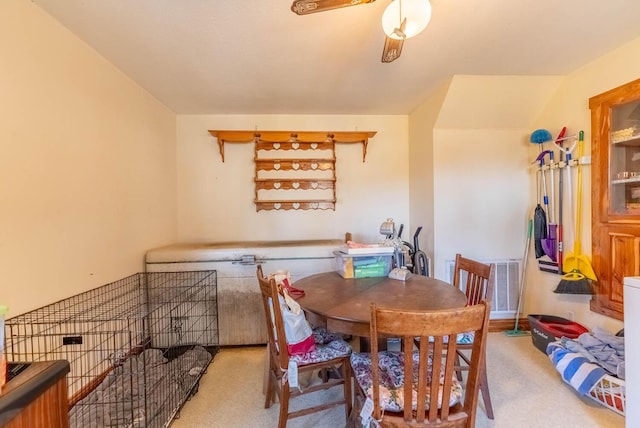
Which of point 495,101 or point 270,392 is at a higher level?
point 495,101

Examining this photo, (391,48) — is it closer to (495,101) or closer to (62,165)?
(495,101)

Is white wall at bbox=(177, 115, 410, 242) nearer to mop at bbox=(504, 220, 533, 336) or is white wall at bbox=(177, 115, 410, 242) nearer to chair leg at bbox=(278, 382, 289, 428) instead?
mop at bbox=(504, 220, 533, 336)

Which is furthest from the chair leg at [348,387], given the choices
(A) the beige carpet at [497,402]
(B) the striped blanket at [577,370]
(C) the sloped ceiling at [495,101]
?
(C) the sloped ceiling at [495,101]

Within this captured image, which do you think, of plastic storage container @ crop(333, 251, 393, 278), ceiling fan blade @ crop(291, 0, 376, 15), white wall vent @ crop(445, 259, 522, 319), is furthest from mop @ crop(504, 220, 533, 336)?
ceiling fan blade @ crop(291, 0, 376, 15)

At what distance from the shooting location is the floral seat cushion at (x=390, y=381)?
126 centimetres

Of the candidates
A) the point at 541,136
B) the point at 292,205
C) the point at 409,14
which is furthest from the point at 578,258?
the point at 292,205

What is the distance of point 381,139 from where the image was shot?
3.73m

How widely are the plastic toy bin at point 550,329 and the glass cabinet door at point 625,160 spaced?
3.25 ft

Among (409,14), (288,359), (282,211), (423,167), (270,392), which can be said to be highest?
(409,14)

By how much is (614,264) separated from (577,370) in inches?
34.5

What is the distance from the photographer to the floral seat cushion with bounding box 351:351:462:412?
1.26 meters

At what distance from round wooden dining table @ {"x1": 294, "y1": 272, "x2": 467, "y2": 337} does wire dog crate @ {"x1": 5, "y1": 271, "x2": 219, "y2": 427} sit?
0.92 m

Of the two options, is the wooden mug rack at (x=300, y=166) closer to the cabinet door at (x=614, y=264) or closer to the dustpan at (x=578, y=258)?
the dustpan at (x=578, y=258)

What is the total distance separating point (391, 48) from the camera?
1.72 meters
